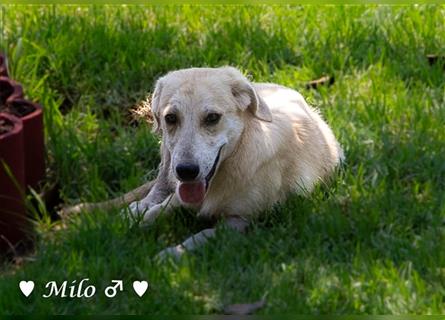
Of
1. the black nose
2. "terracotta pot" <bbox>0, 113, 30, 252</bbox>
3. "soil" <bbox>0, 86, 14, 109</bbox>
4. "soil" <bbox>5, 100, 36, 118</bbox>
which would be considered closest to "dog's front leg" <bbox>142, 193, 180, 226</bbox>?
the black nose

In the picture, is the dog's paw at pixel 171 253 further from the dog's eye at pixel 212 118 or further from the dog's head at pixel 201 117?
the dog's eye at pixel 212 118

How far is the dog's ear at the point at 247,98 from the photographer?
605 centimetres

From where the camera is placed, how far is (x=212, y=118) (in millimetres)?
5895

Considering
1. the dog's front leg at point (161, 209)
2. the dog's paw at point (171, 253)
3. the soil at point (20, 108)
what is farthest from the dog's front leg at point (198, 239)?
the soil at point (20, 108)

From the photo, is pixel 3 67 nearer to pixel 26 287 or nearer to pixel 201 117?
pixel 201 117

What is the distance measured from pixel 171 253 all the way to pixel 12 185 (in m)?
1.06

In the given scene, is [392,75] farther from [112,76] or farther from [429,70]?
[112,76]

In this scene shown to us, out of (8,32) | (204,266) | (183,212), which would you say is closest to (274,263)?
(204,266)

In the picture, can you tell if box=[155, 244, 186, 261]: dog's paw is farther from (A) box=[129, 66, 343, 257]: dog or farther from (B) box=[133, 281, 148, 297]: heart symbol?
(B) box=[133, 281, 148, 297]: heart symbol

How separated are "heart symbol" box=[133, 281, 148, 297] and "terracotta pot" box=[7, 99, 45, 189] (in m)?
1.43

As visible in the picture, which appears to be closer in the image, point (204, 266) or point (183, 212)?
point (204, 266)

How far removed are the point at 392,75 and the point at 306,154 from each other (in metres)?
1.25

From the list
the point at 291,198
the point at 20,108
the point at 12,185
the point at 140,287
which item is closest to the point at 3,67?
the point at 20,108

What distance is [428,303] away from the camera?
5277mm
